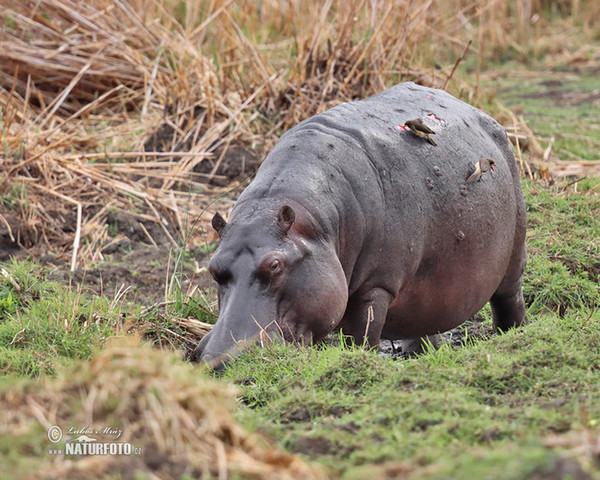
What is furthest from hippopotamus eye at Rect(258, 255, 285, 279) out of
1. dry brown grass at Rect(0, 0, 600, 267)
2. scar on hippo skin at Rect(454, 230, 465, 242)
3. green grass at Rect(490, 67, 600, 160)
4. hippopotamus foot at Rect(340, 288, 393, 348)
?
green grass at Rect(490, 67, 600, 160)

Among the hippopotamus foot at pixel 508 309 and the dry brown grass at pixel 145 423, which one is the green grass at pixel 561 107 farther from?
the dry brown grass at pixel 145 423

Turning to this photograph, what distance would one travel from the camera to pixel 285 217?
391cm

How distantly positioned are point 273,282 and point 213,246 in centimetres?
300

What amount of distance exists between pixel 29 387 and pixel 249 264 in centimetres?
146

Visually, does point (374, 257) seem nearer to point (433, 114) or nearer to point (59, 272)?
point (433, 114)

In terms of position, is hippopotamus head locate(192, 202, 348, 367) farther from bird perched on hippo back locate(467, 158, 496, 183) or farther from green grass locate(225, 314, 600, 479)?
bird perched on hippo back locate(467, 158, 496, 183)

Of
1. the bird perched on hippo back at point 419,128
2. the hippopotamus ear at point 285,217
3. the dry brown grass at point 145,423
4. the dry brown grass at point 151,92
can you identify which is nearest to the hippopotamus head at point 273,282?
the hippopotamus ear at point 285,217

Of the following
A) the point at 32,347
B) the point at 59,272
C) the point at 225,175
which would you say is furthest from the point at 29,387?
the point at 225,175

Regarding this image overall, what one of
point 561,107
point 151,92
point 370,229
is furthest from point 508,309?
point 561,107

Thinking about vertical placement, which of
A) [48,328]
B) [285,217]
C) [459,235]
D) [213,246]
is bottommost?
[213,246]

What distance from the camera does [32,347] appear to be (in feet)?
14.7

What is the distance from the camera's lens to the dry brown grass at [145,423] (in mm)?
2248

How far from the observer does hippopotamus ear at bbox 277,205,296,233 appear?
388 cm

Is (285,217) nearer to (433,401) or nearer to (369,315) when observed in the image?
(369,315)
